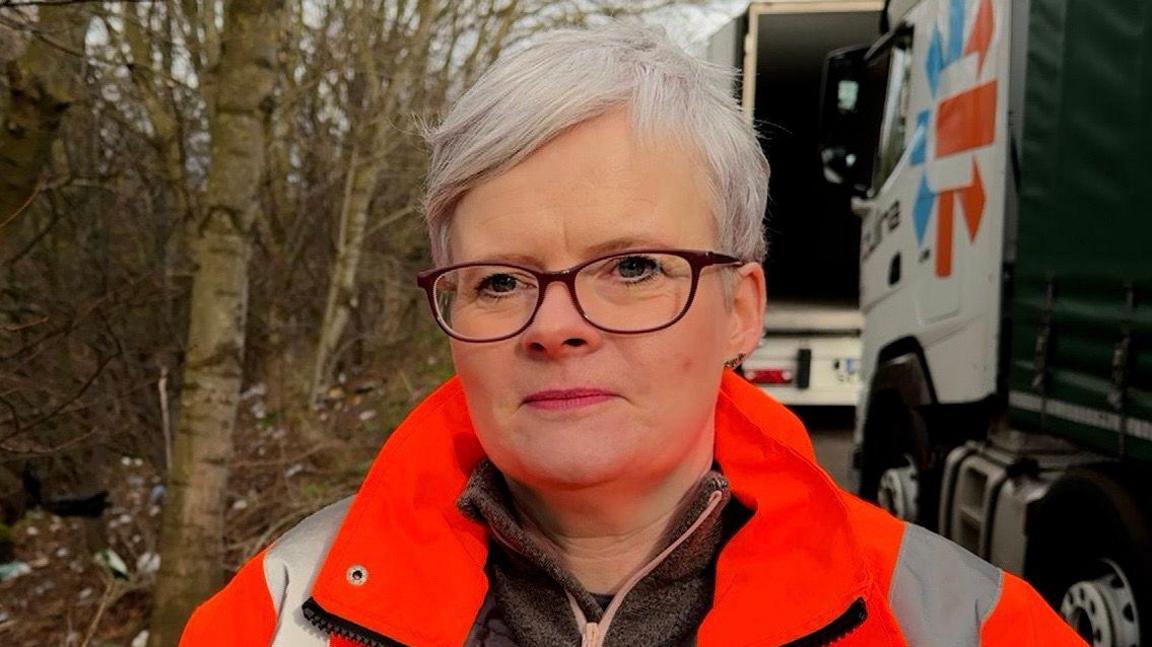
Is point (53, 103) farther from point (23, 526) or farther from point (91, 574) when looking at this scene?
point (23, 526)

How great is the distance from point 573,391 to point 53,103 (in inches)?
115

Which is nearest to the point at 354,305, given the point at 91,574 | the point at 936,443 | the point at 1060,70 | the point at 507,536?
the point at 91,574

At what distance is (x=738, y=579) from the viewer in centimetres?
140

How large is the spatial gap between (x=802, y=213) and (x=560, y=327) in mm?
8294

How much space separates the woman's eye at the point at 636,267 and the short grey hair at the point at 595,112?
13 cm

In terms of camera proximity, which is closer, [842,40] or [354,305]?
[842,40]

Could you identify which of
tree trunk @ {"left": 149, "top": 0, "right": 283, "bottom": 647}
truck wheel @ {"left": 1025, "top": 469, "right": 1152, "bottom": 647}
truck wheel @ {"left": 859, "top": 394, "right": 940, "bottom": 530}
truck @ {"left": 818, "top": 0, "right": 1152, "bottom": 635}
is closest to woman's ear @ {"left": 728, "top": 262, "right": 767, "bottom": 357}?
truck @ {"left": 818, "top": 0, "right": 1152, "bottom": 635}

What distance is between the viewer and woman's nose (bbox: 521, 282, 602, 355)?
134 cm

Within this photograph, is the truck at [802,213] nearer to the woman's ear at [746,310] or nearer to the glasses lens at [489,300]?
the woman's ear at [746,310]

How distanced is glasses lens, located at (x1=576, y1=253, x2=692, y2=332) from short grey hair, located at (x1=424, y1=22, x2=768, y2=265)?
0.11 metres

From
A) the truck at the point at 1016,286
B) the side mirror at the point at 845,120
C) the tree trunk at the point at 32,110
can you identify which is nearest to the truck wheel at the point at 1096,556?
the truck at the point at 1016,286

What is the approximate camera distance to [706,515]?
1477 millimetres

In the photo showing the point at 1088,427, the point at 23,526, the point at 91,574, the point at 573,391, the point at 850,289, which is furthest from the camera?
the point at 850,289

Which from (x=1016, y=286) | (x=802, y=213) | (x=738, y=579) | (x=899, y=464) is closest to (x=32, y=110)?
(x=738, y=579)
